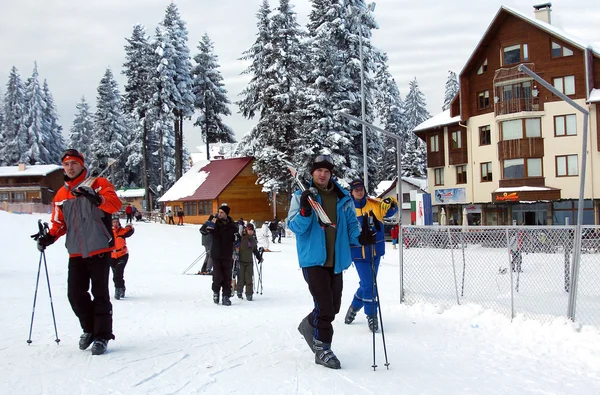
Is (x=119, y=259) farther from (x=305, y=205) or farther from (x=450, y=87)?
(x=450, y=87)

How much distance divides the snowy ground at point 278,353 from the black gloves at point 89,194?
157 centimetres

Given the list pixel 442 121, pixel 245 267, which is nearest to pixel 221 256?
pixel 245 267

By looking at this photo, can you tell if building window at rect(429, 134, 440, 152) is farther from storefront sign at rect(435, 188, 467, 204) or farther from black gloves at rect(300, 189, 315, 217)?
black gloves at rect(300, 189, 315, 217)

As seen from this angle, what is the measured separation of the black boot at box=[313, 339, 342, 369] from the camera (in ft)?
17.4

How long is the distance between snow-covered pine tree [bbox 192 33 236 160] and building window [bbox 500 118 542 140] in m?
28.6

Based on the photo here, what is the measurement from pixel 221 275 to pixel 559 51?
3148cm

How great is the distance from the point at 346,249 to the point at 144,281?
35.8 feet

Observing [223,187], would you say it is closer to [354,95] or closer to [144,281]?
[354,95]

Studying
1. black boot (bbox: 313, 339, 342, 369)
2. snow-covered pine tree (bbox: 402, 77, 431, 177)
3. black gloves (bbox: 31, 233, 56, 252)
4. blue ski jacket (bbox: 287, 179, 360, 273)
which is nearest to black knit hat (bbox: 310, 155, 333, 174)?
blue ski jacket (bbox: 287, 179, 360, 273)

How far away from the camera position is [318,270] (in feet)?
17.9

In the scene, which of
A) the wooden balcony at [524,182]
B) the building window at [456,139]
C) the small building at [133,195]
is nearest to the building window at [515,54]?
the building window at [456,139]

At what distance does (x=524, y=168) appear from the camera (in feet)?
116

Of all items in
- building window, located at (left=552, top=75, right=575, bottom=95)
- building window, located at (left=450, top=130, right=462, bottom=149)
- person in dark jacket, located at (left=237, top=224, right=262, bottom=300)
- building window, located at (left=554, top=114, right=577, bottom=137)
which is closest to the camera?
person in dark jacket, located at (left=237, top=224, right=262, bottom=300)

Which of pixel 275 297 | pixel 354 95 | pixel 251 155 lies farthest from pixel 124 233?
pixel 251 155
